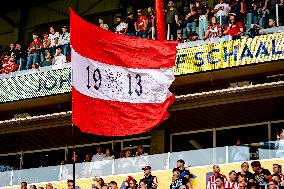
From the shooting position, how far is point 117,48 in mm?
13797

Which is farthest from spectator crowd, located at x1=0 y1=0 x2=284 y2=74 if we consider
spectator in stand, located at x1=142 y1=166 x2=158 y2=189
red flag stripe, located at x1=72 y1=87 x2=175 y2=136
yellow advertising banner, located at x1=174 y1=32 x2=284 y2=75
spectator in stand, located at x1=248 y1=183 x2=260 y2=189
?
red flag stripe, located at x1=72 y1=87 x2=175 y2=136

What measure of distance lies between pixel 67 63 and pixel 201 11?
4558 mm

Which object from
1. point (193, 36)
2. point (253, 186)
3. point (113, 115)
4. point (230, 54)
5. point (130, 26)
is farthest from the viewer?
point (130, 26)

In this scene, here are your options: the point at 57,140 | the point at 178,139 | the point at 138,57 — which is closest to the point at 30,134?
the point at 57,140

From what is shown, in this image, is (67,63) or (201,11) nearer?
(201,11)

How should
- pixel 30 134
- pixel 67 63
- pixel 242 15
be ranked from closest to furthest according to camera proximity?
pixel 242 15 < pixel 67 63 < pixel 30 134

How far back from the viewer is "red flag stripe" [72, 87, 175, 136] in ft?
40.2

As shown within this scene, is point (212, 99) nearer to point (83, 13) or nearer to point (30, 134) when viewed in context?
point (30, 134)

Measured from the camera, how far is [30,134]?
24297mm

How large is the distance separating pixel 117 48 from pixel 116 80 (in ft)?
2.26

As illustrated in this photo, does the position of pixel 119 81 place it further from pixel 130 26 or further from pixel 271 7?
pixel 130 26

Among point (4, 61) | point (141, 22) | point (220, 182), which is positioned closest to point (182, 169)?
Result: point (220, 182)

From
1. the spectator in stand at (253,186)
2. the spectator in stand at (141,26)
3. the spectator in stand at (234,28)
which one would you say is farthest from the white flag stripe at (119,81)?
the spectator in stand at (141,26)

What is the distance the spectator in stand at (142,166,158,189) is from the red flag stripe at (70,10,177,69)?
12.9 feet
